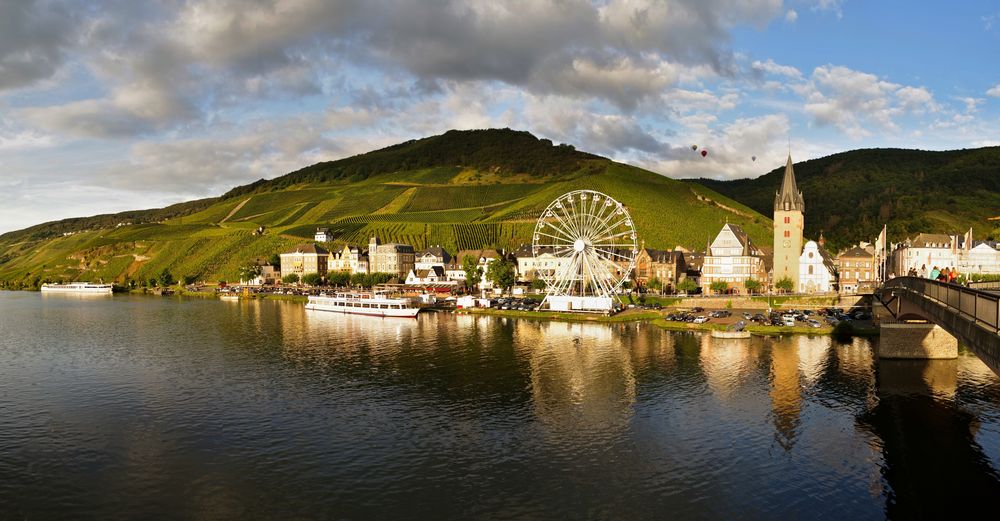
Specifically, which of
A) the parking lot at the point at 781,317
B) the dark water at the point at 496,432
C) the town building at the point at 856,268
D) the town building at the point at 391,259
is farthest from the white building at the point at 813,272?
the town building at the point at 391,259

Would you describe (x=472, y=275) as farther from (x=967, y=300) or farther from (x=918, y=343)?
(x=967, y=300)

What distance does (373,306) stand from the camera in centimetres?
12225

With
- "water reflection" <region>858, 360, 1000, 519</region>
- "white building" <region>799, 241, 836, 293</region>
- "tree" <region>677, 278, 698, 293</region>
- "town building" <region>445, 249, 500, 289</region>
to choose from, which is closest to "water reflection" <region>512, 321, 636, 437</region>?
"water reflection" <region>858, 360, 1000, 519</region>

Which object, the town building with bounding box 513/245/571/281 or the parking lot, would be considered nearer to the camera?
the parking lot

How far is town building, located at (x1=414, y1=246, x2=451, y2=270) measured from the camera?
182750 millimetres

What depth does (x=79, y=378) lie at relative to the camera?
62.6m

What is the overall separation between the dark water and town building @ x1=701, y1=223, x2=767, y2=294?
2157 inches

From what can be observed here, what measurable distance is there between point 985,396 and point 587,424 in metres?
33.9

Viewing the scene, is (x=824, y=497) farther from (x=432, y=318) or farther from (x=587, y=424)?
(x=432, y=318)

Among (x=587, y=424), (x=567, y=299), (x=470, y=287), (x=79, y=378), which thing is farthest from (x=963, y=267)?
(x=79, y=378)

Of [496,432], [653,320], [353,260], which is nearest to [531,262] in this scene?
[353,260]

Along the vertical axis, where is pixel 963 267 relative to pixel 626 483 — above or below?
above

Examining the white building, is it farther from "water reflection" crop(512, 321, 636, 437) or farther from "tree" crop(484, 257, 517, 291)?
"tree" crop(484, 257, 517, 291)

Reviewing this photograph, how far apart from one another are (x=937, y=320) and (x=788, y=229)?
93848 millimetres
